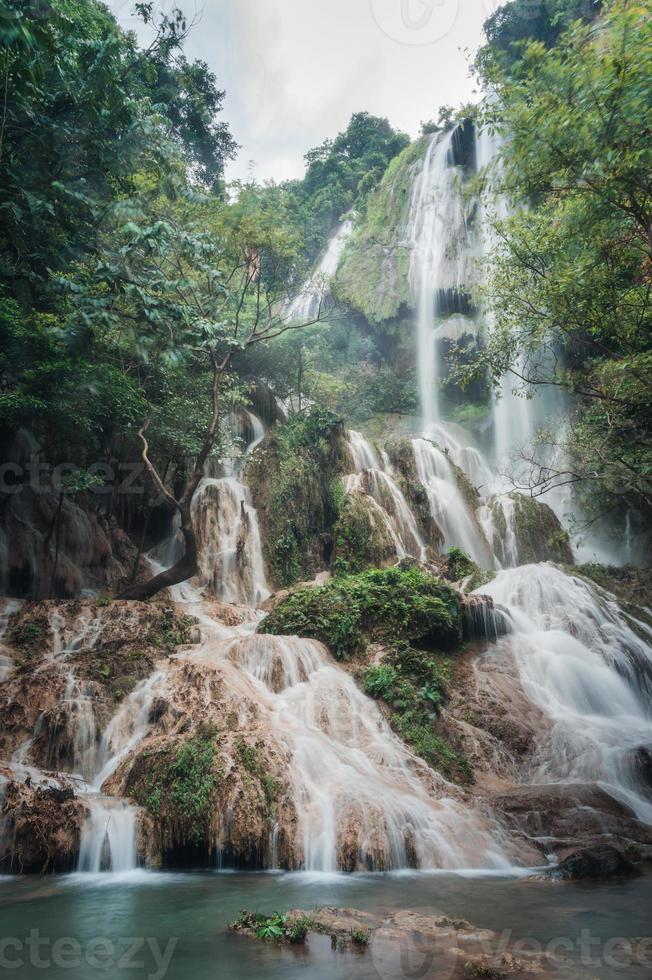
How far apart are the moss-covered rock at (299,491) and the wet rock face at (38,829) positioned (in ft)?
32.7

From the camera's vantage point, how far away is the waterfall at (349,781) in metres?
6.02

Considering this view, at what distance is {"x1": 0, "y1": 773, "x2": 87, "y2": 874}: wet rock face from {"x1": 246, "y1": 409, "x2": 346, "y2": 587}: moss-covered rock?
9975 mm

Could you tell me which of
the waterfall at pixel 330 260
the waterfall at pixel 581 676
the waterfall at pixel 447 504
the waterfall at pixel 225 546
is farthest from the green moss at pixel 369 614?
the waterfall at pixel 330 260

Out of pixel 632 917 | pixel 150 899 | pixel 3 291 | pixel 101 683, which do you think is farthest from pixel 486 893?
pixel 3 291

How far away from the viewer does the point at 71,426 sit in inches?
434

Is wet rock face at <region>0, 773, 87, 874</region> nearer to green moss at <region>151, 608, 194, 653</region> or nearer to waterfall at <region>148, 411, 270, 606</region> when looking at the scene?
green moss at <region>151, 608, 194, 653</region>

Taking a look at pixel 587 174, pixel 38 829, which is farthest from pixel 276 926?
pixel 587 174

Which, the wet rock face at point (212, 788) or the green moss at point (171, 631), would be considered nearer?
the wet rock face at point (212, 788)

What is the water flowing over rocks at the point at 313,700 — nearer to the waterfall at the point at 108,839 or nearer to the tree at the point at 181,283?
the waterfall at the point at 108,839

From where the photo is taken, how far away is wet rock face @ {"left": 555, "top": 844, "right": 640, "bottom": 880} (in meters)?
5.48

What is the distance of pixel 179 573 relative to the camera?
484 inches

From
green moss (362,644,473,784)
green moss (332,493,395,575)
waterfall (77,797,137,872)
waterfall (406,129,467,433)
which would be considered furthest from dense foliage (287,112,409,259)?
waterfall (77,797,137,872)

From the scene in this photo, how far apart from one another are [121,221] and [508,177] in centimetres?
597

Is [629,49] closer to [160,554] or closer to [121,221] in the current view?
[121,221]
